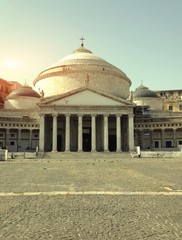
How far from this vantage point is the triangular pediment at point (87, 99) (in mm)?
47344

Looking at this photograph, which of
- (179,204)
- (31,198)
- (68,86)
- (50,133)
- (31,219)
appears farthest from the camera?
(68,86)

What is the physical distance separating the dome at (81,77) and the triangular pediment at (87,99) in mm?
7841

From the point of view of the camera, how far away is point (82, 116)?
4766cm

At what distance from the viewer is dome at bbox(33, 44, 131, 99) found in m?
56.5

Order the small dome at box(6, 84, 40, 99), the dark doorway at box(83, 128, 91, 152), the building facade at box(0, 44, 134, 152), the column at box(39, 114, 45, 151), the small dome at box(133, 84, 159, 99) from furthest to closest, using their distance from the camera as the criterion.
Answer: the small dome at box(133, 84, 159, 99)
the small dome at box(6, 84, 40, 99)
the dark doorway at box(83, 128, 91, 152)
the building facade at box(0, 44, 134, 152)
the column at box(39, 114, 45, 151)

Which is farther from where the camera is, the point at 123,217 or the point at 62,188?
the point at 62,188

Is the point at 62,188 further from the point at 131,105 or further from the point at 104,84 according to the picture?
the point at 104,84

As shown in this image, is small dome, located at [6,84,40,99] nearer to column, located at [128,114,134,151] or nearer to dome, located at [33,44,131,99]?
dome, located at [33,44,131,99]

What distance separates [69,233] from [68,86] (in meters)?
51.8

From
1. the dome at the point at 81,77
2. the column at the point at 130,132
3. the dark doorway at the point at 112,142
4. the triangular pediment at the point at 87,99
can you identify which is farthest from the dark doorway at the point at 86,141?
the dome at the point at 81,77

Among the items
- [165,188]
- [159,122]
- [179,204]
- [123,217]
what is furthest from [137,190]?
[159,122]

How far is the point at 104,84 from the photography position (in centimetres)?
5731

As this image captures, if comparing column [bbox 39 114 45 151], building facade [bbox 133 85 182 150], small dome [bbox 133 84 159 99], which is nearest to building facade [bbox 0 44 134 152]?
column [bbox 39 114 45 151]

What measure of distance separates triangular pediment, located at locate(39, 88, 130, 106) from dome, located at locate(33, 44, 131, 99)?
784 cm
